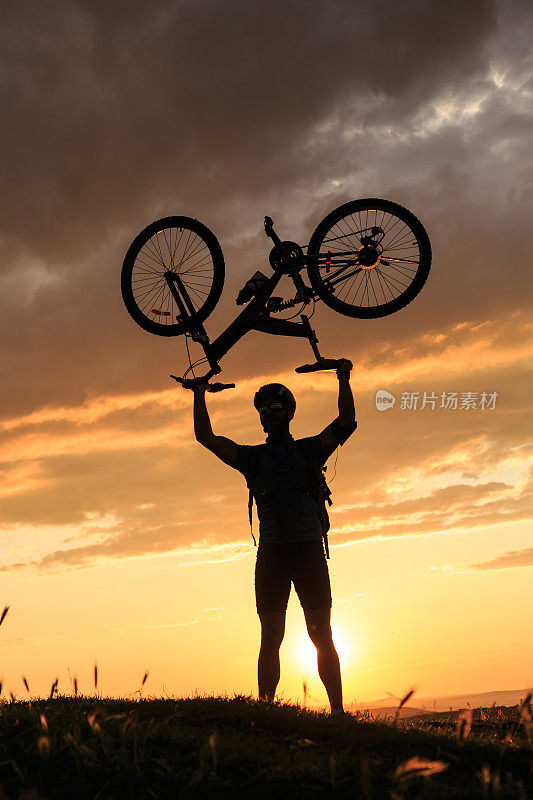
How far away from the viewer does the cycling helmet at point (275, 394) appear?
7617mm

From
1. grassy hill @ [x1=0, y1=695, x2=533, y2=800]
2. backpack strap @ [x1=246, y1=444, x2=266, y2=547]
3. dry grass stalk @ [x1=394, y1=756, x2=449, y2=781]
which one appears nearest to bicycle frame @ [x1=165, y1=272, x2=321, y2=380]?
backpack strap @ [x1=246, y1=444, x2=266, y2=547]

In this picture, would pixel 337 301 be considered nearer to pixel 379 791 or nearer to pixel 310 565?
pixel 310 565

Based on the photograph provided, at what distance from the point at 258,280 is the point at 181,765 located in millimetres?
5966

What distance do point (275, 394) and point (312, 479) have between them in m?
0.94

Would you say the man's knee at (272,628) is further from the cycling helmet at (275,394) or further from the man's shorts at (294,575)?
the cycling helmet at (275,394)

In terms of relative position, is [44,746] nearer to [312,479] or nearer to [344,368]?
[312,479]

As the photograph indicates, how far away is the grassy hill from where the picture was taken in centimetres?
459

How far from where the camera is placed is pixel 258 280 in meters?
9.44

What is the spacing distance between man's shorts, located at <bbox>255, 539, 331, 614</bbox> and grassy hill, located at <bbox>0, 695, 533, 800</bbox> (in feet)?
3.24

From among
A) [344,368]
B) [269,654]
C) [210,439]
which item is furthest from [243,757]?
[344,368]

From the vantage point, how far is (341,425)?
7.44m

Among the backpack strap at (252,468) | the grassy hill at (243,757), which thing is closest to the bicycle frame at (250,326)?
the backpack strap at (252,468)

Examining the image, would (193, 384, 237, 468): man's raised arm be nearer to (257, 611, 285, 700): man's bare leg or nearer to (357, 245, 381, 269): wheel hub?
(257, 611, 285, 700): man's bare leg

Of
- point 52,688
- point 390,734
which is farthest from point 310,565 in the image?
point 52,688
